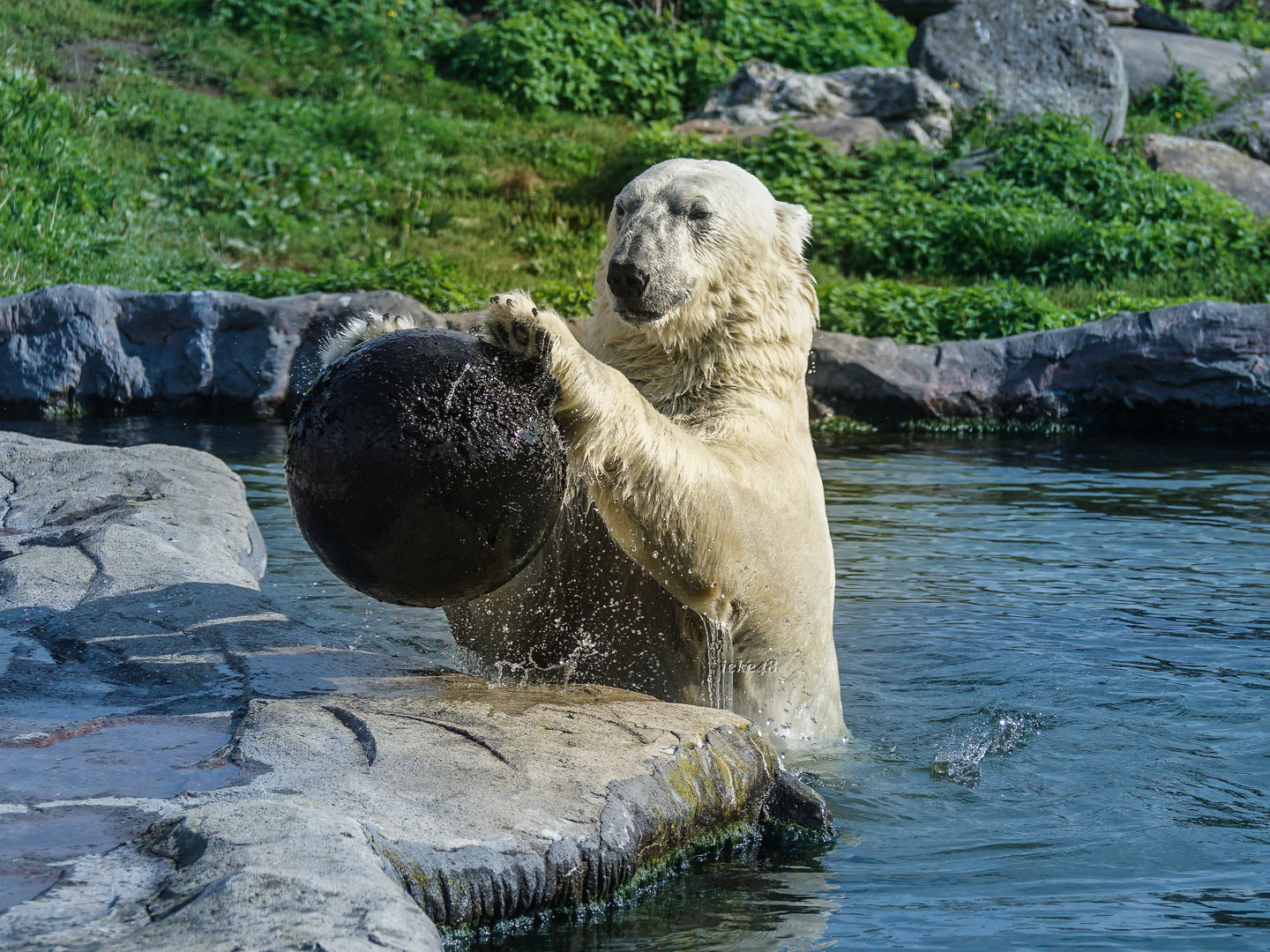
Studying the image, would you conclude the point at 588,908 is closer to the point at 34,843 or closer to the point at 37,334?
the point at 34,843

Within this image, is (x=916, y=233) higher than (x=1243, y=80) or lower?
lower

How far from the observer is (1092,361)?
10570mm

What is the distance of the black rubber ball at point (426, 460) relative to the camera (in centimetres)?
283

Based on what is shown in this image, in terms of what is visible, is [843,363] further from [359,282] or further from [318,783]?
[318,783]

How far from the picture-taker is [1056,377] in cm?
1066

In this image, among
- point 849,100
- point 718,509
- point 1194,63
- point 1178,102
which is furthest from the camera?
point 1194,63

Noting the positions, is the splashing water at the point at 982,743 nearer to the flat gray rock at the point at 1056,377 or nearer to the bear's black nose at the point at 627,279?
the bear's black nose at the point at 627,279

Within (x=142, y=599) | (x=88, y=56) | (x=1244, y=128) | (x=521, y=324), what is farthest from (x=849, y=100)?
(x=521, y=324)

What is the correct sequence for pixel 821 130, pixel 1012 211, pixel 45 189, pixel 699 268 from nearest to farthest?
pixel 699 268 < pixel 45 189 < pixel 1012 211 < pixel 821 130

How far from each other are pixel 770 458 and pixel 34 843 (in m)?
1.90

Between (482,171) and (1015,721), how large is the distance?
481 inches

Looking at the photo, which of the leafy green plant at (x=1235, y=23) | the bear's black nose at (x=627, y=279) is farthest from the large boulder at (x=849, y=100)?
the bear's black nose at (x=627, y=279)

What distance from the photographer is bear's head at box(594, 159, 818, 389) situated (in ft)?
11.4

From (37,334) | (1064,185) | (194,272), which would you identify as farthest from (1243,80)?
(37,334)
